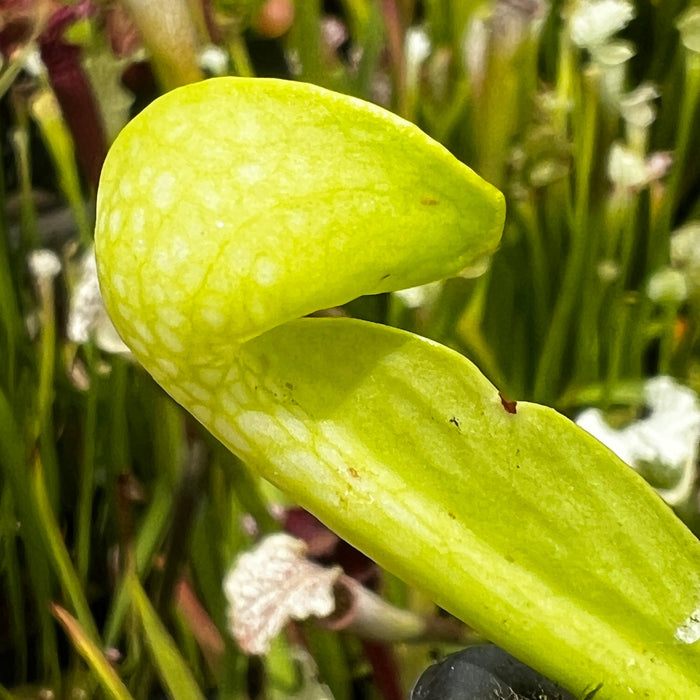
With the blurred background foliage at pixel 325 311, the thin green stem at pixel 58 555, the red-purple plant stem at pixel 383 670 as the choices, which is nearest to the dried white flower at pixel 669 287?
the blurred background foliage at pixel 325 311

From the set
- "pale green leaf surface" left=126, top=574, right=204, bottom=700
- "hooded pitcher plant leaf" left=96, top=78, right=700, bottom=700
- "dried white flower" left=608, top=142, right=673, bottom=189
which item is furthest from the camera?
"dried white flower" left=608, top=142, right=673, bottom=189

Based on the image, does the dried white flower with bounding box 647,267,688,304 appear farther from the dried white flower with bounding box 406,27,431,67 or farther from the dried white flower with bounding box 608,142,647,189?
the dried white flower with bounding box 406,27,431,67

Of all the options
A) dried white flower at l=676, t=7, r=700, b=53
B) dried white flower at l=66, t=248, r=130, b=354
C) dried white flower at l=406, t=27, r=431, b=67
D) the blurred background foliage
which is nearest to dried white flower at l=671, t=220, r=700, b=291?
the blurred background foliage

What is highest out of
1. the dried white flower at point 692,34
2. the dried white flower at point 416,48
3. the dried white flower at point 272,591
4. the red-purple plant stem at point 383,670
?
the dried white flower at point 692,34

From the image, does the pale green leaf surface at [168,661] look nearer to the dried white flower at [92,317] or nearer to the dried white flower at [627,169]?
the dried white flower at [92,317]

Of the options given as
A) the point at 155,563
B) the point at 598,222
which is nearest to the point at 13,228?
the point at 155,563

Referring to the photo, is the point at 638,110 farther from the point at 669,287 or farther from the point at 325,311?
the point at 325,311
